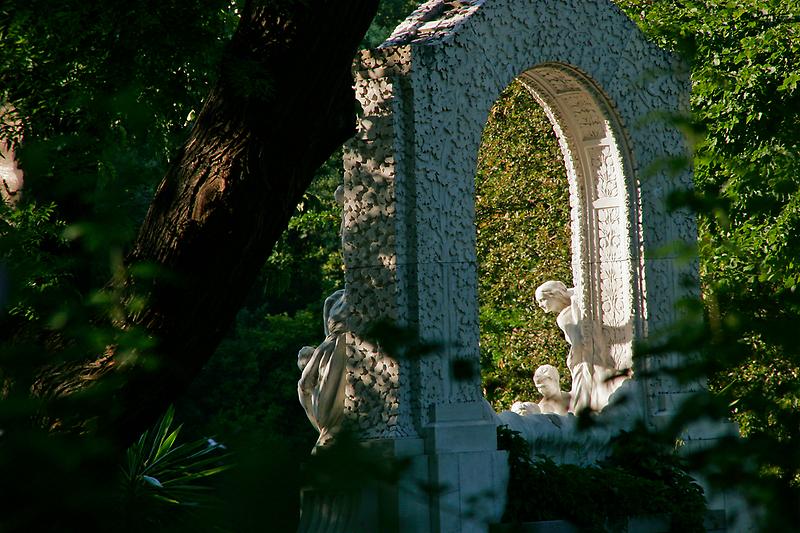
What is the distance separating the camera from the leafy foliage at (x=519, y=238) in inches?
566

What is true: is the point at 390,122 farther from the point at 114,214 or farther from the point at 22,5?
the point at 114,214

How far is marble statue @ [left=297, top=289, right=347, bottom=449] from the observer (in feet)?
26.9

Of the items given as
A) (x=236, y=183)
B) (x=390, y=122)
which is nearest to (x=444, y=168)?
(x=390, y=122)

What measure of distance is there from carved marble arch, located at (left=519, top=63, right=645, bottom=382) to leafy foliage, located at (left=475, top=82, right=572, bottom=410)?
4.14 m

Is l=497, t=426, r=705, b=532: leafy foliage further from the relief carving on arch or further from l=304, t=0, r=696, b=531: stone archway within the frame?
the relief carving on arch

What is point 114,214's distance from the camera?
60.4 inches

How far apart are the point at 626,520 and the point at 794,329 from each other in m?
7.22

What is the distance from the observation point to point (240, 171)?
4328mm

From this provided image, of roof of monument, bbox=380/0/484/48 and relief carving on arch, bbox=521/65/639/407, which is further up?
roof of monument, bbox=380/0/484/48

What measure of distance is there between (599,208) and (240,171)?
6.19 meters

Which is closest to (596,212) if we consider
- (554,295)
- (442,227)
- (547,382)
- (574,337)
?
(554,295)

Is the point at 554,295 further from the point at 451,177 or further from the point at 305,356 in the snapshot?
the point at 305,356

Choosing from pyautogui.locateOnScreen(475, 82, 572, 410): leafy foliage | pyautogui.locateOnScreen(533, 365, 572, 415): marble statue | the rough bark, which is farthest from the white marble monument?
pyautogui.locateOnScreen(475, 82, 572, 410): leafy foliage

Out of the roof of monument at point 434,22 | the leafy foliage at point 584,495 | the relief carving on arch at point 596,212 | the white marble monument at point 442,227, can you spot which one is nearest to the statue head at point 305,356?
the white marble monument at point 442,227
